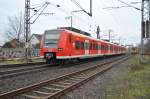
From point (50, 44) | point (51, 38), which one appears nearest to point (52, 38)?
point (51, 38)

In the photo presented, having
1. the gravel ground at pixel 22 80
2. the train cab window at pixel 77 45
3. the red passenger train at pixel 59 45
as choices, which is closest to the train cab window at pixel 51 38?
the red passenger train at pixel 59 45

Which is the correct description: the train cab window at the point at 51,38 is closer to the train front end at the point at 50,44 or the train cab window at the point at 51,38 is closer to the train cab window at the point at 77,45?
the train front end at the point at 50,44

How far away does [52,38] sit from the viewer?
22875 mm

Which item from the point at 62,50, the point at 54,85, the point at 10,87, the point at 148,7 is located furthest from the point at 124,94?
the point at 148,7

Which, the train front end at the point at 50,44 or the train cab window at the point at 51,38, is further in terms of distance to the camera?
the train cab window at the point at 51,38

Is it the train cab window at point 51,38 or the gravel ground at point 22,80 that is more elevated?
the train cab window at point 51,38

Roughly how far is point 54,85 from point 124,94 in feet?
10.4

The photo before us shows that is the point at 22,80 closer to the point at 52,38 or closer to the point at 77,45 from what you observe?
the point at 52,38

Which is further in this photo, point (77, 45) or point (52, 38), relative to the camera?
point (77, 45)

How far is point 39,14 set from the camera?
3328 cm

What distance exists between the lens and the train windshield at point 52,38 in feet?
74.0

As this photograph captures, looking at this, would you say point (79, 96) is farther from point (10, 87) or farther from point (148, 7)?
point (148, 7)

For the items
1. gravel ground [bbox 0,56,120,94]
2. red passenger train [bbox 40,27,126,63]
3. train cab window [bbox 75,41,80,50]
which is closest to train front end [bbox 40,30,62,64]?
red passenger train [bbox 40,27,126,63]

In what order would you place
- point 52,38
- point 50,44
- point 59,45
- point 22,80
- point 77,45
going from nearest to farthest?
1. point 22,80
2. point 59,45
3. point 50,44
4. point 52,38
5. point 77,45
